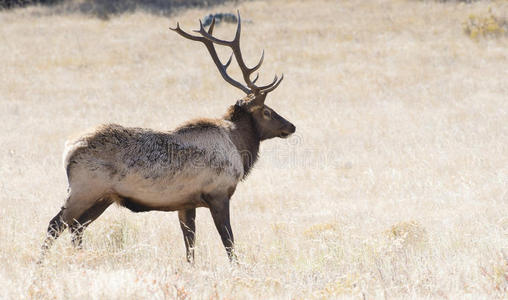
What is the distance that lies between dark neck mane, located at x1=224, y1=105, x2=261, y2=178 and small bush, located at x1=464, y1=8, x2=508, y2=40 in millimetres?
19605

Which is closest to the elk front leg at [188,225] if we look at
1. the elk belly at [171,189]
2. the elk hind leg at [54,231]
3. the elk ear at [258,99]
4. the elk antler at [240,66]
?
the elk belly at [171,189]

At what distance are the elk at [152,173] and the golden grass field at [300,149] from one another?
26cm

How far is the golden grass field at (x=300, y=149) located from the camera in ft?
18.3

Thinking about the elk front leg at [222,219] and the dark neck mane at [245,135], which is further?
the dark neck mane at [245,135]

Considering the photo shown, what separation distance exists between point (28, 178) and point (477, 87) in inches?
523

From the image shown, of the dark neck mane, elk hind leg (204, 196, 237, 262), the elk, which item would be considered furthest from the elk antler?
elk hind leg (204, 196, 237, 262)

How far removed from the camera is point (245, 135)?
25.7 feet

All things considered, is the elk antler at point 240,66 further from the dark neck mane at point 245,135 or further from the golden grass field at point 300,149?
the golden grass field at point 300,149

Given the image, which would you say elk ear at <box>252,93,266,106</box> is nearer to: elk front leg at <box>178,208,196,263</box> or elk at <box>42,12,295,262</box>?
elk at <box>42,12,295,262</box>

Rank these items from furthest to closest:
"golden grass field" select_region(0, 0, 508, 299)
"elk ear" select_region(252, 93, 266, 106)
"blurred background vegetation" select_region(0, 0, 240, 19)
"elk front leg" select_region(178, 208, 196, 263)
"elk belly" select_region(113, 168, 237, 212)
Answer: "blurred background vegetation" select_region(0, 0, 240, 19), "elk ear" select_region(252, 93, 266, 106), "elk front leg" select_region(178, 208, 196, 263), "elk belly" select_region(113, 168, 237, 212), "golden grass field" select_region(0, 0, 508, 299)

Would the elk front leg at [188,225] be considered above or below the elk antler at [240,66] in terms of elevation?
below

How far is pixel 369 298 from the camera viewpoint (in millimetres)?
5023

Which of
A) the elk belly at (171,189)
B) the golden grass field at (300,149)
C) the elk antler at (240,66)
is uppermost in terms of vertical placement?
the elk antler at (240,66)

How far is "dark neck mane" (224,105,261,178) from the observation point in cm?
759
